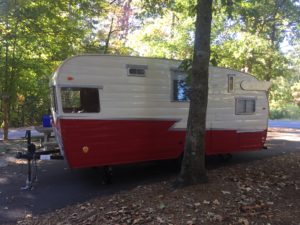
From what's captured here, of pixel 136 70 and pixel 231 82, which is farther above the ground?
pixel 136 70

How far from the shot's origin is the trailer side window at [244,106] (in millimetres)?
9016

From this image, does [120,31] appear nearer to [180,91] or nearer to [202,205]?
[180,91]

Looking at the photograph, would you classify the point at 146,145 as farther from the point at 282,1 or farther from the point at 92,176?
the point at 282,1

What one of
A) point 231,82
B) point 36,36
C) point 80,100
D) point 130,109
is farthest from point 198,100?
point 36,36

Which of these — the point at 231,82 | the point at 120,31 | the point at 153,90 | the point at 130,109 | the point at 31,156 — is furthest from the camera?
the point at 120,31

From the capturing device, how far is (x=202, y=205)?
16.8ft

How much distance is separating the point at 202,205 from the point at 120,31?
15.5 m

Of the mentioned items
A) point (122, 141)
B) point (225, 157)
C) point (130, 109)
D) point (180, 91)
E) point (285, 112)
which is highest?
point (180, 91)

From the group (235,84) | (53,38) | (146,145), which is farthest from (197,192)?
(53,38)

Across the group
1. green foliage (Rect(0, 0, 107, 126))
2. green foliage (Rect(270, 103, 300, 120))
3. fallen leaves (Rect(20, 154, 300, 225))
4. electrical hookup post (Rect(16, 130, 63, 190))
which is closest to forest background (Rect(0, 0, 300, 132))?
green foliage (Rect(0, 0, 107, 126))

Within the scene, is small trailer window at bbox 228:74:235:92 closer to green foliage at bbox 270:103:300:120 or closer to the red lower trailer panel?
the red lower trailer panel

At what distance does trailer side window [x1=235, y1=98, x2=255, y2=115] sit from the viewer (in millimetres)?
9016

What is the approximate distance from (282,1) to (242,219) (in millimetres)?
11697

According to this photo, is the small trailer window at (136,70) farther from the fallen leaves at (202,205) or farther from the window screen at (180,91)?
the fallen leaves at (202,205)
